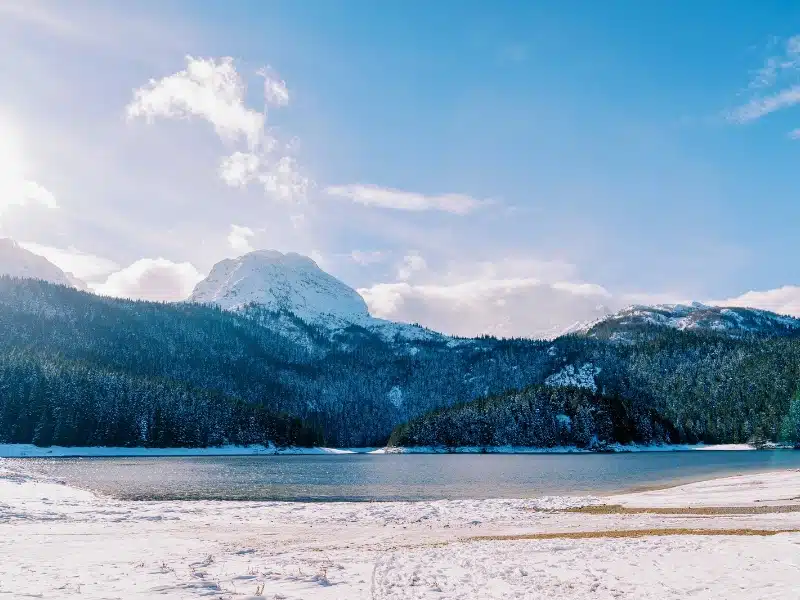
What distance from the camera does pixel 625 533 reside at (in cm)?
3011

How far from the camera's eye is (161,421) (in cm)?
18388

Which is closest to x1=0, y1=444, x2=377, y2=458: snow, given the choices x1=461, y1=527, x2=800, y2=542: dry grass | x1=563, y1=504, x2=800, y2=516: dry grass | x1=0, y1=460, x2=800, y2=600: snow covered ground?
x1=0, y1=460, x2=800, y2=600: snow covered ground

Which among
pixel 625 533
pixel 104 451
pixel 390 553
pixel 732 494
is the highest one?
pixel 390 553

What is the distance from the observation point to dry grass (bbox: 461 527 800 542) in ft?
93.4

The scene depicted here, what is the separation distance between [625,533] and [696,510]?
47.5ft

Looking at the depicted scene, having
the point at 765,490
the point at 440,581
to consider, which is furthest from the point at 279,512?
the point at 765,490

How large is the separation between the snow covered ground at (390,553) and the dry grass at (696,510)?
71 centimetres

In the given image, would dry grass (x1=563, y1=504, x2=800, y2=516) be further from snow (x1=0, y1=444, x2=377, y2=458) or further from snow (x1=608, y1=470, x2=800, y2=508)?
snow (x1=0, y1=444, x2=377, y2=458)

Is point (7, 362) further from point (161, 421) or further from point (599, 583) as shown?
point (599, 583)

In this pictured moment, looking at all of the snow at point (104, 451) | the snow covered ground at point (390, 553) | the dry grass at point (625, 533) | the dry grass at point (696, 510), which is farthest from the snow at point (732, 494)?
the snow at point (104, 451)

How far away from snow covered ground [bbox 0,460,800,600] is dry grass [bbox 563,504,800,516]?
709 mm

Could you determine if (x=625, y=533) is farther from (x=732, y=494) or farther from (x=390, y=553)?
(x=732, y=494)

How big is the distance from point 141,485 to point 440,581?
205 ft

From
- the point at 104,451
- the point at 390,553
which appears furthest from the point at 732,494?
the point at 104,451
